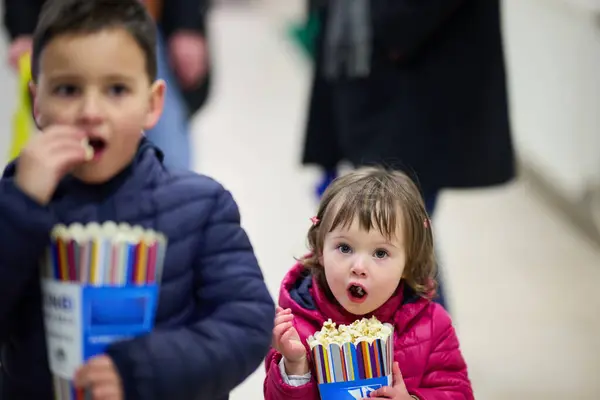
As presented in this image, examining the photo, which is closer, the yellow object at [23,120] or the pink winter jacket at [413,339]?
the pink winter jacket at [413,339]

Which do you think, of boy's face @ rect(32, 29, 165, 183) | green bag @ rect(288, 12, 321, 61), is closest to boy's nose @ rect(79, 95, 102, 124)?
boy's face @ rect(32, 29, 165, 183)

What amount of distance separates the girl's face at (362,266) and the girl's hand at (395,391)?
0.09 m

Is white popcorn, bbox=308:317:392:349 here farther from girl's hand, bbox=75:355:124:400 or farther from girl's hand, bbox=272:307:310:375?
girl's hand, bbox=75:355:124:400

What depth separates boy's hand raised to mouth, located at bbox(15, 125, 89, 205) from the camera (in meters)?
0.91

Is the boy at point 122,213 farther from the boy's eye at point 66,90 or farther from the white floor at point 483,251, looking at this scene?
the white floor at point 483,251

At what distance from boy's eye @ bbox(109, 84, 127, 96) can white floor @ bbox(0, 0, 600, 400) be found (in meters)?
0.53

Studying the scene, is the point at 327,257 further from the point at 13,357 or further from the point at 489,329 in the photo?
the point at 489,329

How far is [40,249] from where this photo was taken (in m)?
0.91

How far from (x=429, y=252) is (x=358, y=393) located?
0.78 ft

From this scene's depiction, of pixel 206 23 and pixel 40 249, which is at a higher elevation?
pixel 206 23

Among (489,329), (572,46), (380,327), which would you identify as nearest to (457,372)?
(380,327)

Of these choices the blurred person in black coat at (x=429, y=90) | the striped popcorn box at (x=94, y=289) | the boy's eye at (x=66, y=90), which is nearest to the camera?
the striped popcorn box at (x=94, y=289)

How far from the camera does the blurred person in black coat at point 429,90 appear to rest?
6.52 feet

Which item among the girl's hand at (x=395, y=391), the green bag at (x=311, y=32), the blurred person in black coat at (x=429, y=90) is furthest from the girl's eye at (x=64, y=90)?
the green bag at (x=311, y=32)
